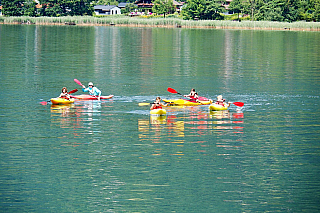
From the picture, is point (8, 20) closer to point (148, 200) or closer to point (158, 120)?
point (158, 120)

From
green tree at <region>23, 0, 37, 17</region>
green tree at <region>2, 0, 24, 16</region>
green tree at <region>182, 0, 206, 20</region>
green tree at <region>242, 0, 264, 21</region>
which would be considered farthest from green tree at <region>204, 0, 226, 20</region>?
green tree at <region>2, 0, 24, 16</region>

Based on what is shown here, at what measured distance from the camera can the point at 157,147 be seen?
Result: 75.4 ft

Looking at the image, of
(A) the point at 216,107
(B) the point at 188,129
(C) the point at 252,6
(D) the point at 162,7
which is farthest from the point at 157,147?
(D) the point at 162,7

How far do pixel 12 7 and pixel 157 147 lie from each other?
484ft

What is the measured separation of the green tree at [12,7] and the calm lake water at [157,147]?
120 meters

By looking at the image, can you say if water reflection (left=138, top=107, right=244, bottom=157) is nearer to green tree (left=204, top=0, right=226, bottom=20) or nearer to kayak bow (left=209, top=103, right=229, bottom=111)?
kayak bow (left=209, top=103, right=229, bottom=111)

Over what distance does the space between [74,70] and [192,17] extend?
112 metres

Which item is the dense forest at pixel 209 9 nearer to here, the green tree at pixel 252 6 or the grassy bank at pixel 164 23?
the green tree at pixel 252 6

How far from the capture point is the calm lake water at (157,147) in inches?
684

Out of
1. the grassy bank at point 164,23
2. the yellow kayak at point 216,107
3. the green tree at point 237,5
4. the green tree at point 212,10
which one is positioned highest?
the green tree at point 237,5

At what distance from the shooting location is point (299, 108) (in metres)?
33.6

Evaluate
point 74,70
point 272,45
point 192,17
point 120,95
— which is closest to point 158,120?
point 120,95

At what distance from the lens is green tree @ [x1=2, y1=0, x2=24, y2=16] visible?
15890 centimetres

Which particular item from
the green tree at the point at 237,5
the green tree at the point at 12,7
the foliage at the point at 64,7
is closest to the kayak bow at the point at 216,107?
the green tree at the point at 237,5
